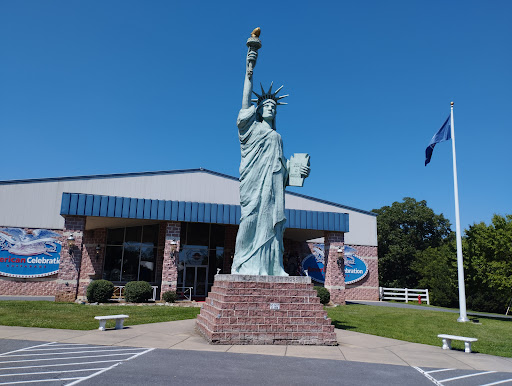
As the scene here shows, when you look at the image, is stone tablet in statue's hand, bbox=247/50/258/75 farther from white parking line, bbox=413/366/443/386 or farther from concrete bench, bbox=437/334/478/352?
concrete bench, bbox=437/334/478/352

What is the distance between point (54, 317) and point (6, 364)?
7.07 meters

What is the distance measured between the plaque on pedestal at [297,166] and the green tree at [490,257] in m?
12.6

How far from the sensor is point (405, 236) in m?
39.8

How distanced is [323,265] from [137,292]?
540 inches

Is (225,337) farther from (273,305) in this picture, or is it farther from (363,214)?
(363,214)

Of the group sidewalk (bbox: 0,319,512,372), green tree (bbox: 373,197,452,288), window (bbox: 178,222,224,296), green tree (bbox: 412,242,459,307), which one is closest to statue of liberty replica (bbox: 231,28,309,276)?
sidewalk (bbox: 0,319,512,372)

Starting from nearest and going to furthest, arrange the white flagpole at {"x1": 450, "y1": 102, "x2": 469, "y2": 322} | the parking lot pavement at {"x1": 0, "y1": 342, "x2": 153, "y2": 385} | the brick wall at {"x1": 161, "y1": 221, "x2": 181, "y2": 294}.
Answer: the parking lot pavement at {"x1": 0, "y1": 342, "x2": 153, "y2": 385} → the white flagpole at {"x1": 450, "y1": 102, "x2": 469, "y2": 322} → the brick wall at {"x1": 161, "y1": 221, "x2": 181, "y2": 294}

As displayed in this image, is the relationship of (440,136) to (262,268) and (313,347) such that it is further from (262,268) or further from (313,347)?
(313,347)

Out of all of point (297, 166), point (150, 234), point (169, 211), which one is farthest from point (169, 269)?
point (297, 166)

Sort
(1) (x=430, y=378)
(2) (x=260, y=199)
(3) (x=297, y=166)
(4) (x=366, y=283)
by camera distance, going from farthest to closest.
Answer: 1. (4) (x=366, y=283)
2. (3) (x=297, y=166)
3. (2) (x=260, y=199)
4. (1) (x=430, y=378)

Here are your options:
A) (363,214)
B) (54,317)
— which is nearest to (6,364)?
(54,317)

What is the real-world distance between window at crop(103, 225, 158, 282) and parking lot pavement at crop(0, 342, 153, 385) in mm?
17469

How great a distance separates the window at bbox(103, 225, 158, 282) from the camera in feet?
80.3

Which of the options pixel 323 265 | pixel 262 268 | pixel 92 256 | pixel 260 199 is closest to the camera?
pixel 262 268
